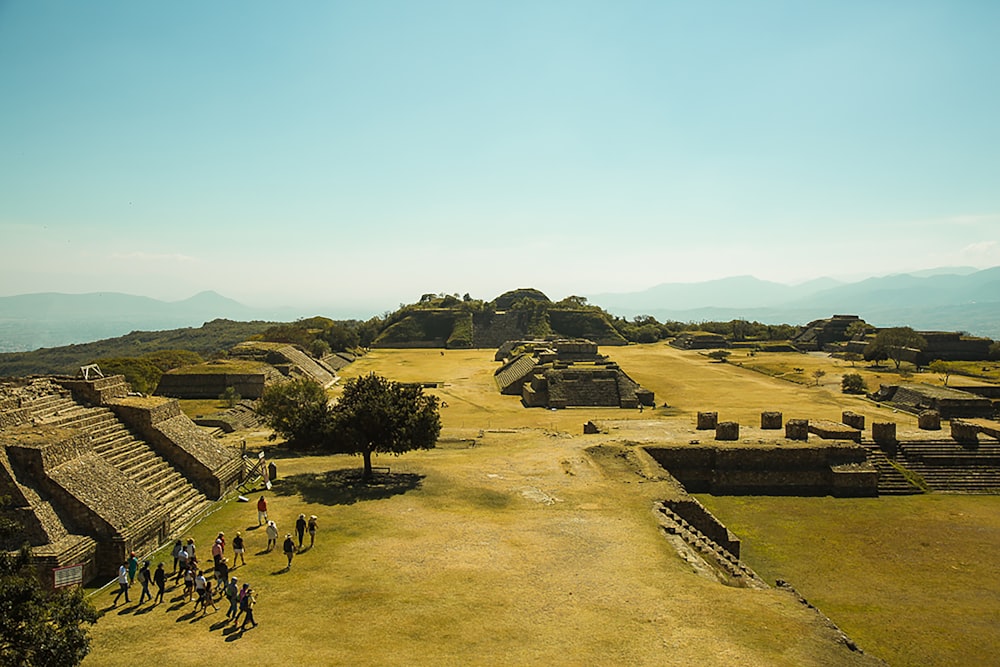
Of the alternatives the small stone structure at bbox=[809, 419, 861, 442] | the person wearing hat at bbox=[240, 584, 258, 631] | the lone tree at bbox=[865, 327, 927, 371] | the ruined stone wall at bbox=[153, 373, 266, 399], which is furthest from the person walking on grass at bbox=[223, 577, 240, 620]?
the lone tree at bbox=[865, 327, 927, 371]

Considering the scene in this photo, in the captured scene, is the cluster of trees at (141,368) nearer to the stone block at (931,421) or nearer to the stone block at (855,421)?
the stone block at (855,421)

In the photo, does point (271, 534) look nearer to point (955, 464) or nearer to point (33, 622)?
point (33, 622)

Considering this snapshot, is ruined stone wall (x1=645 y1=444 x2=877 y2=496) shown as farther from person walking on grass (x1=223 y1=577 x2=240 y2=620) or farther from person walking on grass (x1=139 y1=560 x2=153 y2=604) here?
person walking on grass (x1=139 y1=560 x2=153 y2=604)

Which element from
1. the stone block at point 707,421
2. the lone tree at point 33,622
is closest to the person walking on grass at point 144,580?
the lone tree at point 33,622

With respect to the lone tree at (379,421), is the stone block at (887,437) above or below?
below

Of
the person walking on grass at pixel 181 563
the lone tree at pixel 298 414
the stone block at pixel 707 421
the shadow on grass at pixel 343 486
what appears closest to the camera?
the person walking on grass at pixel 181 563

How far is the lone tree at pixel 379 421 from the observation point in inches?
925

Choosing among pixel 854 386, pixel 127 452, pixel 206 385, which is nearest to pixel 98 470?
pixel 127 452

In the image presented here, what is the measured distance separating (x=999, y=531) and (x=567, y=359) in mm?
43858

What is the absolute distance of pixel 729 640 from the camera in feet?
40.2

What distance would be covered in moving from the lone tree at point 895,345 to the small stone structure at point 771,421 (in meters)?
45.3

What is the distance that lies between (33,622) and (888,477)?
109ft

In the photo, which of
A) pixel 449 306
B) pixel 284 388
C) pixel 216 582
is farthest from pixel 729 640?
pixel 449 306

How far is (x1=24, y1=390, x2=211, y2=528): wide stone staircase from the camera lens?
62.4 ft
